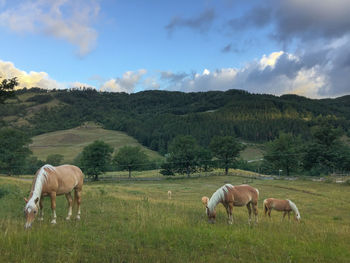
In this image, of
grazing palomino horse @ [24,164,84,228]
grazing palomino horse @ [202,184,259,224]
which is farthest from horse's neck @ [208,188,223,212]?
grazing palomino horse @ [24,164,84,228]

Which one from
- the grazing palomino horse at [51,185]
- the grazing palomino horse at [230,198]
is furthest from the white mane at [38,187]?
the grazing palomino horse at [230,198]

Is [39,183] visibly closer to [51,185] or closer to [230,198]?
[51,185]

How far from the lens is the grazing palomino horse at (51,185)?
8180 millimetres

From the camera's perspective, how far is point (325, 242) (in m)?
8.15

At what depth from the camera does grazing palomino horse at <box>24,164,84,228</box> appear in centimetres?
818

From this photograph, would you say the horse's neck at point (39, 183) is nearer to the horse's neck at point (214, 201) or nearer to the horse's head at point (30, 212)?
the horse's head at point (30, 212)

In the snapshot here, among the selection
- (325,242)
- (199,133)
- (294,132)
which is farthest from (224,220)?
(294,132)

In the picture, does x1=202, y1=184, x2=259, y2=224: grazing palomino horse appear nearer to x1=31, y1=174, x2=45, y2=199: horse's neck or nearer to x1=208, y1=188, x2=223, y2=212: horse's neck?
x1=208, y1=188, x2=223, y2=212: horse's neck

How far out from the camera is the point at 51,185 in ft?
30.7

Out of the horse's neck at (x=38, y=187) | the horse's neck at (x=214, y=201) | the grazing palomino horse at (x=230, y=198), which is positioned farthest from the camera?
the grazing palomino horse at (x=230, y=198)

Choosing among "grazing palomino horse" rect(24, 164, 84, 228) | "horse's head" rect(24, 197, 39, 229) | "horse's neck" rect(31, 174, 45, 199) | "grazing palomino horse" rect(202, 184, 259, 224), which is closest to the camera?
"horse's head" rect(24, 197, 39, 229)

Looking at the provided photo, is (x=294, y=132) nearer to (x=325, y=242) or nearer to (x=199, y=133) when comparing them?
(x=199, y=133)

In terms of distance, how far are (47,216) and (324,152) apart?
261ft

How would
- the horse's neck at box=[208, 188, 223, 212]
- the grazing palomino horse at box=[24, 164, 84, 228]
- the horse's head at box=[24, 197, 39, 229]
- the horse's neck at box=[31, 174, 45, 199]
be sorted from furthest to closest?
1. the horse's neck at box=[208, 188, 223, 212]
2. the horse's neck at box=[31, 174, 45, 199]
3. the grazing palomino horse at box=[24, 164, 84, 228]
4. the horse's head at box=[24, 197, 39, 229]
